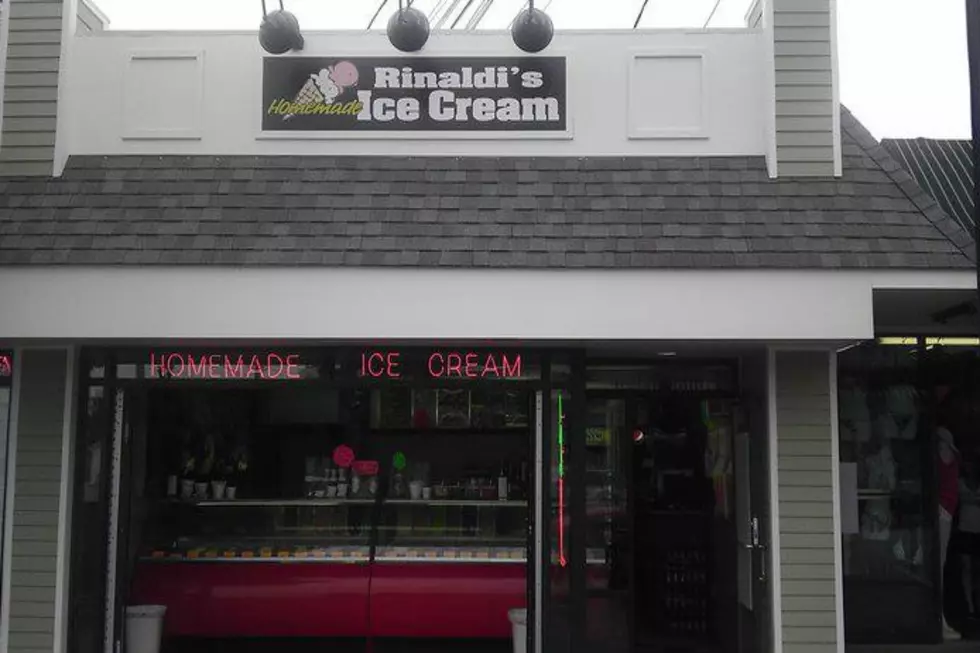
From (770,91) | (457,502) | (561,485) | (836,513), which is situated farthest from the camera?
(457,502)

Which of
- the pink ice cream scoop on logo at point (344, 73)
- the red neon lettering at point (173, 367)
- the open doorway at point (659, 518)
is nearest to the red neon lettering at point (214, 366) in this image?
the red neon lettering at point (173, 367)

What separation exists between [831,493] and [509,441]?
3.42 meters

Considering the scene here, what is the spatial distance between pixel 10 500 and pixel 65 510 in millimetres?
424

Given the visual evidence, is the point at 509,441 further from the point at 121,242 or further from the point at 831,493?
the point at 121,242

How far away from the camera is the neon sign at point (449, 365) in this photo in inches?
280

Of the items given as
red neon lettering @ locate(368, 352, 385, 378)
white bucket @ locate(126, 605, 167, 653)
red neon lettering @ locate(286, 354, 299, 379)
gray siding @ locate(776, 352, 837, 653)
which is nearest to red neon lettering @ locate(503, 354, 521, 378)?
red neon lettering @ locate(368, 352, 385, 378)

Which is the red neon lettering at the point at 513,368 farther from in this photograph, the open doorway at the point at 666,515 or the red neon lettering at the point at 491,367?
the open doorway at the point at 666,515

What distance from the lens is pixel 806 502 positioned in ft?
23.3

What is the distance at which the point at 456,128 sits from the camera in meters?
7.57

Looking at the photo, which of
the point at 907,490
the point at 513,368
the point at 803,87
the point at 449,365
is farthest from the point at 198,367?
the point at 907,490

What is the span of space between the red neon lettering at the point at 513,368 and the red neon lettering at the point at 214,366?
211 centimetres

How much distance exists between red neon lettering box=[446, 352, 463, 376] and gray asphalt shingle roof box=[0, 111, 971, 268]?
3.02ft

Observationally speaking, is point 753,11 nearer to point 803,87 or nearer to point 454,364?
point 803,87

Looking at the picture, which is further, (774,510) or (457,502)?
(457,502)
